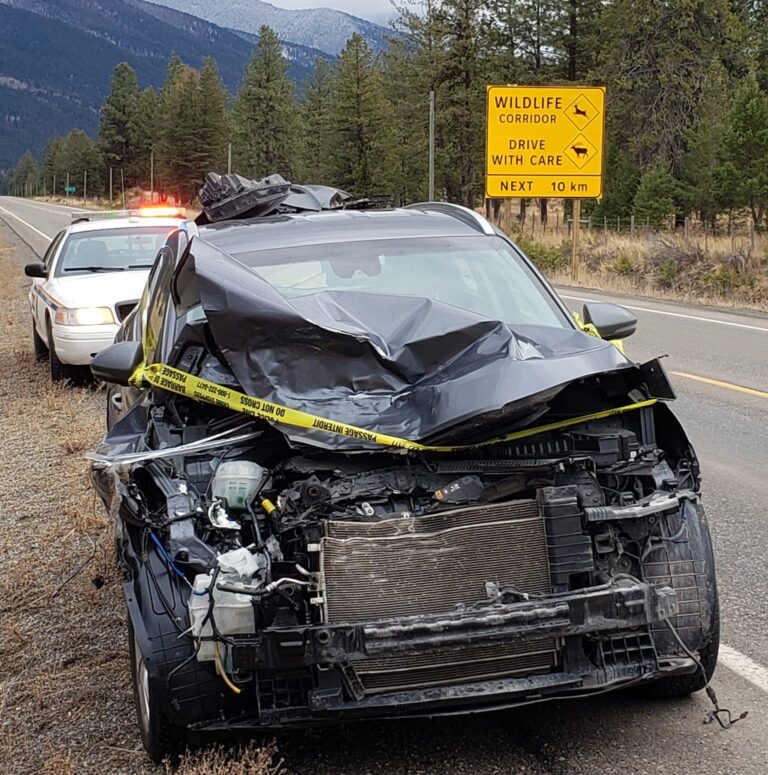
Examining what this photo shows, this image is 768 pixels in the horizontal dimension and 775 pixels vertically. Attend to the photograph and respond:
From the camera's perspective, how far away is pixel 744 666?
13.2 feet

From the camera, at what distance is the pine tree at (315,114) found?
76188 mm

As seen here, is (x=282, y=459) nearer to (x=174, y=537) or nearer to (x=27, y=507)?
(x=174, y=537)

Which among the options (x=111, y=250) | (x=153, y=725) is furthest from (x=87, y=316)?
(x=153, y=725)

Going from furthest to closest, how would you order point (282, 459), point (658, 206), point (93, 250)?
1. point (658, 206)
2. point (93, 250)
3. point (282, 459)

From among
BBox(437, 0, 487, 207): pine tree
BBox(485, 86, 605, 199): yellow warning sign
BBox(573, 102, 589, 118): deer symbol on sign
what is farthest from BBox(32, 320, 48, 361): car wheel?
BBox(437, 0, 487, 207): pine tree

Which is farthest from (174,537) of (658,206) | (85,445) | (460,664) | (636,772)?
(658,206)

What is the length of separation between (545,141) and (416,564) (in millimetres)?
23047

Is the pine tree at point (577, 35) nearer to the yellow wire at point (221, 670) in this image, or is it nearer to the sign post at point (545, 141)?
the sign post at point (545, 141)

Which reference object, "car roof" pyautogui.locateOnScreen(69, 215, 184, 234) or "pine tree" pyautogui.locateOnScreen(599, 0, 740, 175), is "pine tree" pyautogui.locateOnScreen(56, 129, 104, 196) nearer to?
"pine tree" pyautogui.locateOnScreen(599, 0, 740, 175)

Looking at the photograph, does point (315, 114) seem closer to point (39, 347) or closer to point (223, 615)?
point (39, 347)

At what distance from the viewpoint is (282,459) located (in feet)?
12.1

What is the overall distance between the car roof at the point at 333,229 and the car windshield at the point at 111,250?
5.85 meters

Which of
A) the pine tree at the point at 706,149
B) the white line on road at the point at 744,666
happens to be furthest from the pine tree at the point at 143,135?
the white line on road at the point at 744,666

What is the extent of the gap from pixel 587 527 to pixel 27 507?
446cm
